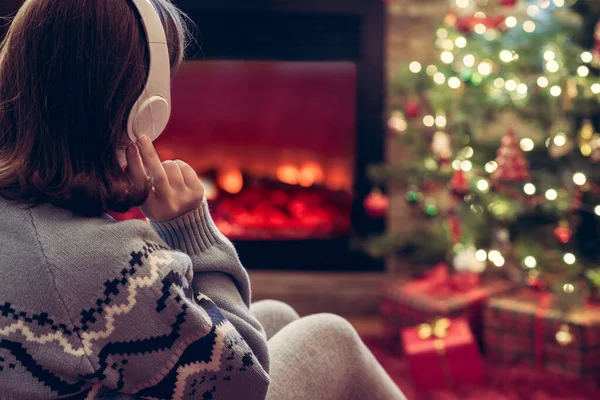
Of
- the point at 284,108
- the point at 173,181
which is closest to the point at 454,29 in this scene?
the point at 284,108

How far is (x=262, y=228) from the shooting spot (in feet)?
9.70

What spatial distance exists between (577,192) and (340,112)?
1075mm

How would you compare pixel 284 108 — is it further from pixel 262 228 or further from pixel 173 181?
pixel 173 181

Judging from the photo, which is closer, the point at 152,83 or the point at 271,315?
the point at 152,83

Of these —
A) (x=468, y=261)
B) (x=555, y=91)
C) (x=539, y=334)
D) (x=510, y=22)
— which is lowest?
(x=539, y=334)

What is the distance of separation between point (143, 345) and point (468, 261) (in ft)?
5.98

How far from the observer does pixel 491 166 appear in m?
2.34

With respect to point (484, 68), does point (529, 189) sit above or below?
below

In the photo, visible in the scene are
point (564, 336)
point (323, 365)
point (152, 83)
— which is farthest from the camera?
point (564, 336)

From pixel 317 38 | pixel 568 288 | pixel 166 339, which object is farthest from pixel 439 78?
pixel 166 339

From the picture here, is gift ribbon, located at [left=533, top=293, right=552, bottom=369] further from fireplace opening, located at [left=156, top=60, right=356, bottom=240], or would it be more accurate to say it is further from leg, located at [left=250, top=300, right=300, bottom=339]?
leg, located at [left=250, top=300, right=300, bottom=339]

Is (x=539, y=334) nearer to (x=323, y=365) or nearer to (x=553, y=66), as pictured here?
(x=553, y=66)

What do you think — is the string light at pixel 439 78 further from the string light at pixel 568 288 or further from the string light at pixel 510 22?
the string light at pixel 568 288

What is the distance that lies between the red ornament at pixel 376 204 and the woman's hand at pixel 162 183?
1978 millimetres
